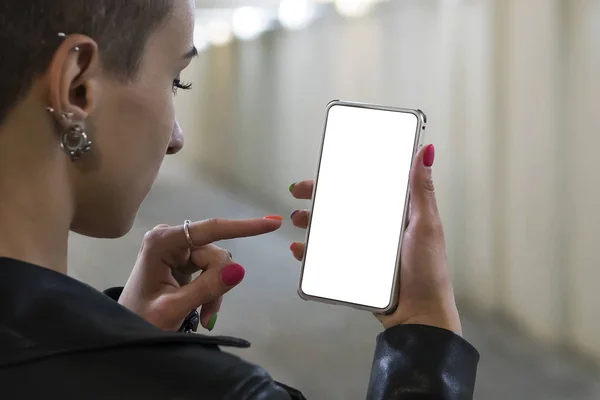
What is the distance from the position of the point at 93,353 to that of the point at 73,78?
12 centimetres

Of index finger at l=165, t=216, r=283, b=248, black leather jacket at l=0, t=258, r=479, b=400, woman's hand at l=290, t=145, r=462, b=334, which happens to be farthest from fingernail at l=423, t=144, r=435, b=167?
black leather jacket at l=0, t=258, r=479, b=400

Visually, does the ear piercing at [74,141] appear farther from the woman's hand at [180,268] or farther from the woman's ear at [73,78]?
the woman's hand at [180,268]

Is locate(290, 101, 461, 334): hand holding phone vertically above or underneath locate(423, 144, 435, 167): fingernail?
underneath

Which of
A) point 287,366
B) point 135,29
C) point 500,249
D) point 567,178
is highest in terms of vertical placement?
point 135,29

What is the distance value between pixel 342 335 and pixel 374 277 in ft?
1.60

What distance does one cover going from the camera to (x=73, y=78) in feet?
0.93

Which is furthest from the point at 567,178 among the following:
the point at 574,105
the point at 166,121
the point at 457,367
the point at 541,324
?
the point at 166,121

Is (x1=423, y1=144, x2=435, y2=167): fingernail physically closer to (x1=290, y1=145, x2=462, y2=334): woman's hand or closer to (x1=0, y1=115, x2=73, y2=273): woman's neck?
(x1=290, y1=145, x2=462, y2=334): woman's hand

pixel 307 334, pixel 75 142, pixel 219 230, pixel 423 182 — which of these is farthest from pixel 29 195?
pixel 307 334

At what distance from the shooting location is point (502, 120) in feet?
2.98

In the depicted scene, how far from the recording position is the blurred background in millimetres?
811

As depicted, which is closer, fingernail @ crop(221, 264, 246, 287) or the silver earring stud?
the silver earring stud

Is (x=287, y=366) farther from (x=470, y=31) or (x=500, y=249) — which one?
(x=470, y=31)

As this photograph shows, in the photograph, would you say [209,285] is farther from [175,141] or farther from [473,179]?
[473,179]
